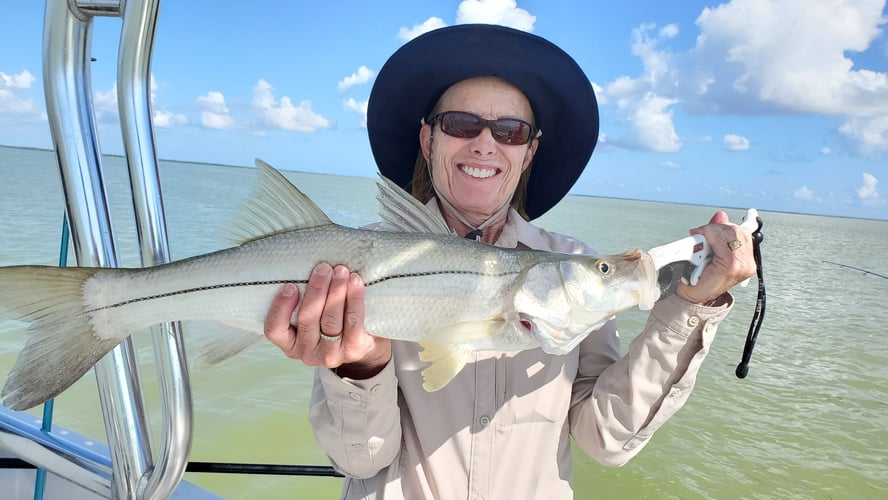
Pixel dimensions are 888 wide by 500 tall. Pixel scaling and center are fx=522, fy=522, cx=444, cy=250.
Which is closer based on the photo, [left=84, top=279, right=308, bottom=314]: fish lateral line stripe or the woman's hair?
[left=84, top=279, right=308, bottom=314]: fish lateral line stripe

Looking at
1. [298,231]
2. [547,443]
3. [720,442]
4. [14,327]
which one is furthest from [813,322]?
[14,327]

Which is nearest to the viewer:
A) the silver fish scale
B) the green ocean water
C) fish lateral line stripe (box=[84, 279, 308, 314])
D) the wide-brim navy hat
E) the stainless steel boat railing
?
the stainless steel boat railing

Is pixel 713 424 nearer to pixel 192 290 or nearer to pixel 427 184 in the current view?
pixel 427 184

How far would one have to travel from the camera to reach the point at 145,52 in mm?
1447

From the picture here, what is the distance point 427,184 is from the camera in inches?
120

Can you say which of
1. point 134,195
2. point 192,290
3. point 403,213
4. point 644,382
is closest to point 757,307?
point 644,382

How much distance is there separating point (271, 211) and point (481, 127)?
1.09 metres

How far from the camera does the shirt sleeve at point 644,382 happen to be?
194 centimetres

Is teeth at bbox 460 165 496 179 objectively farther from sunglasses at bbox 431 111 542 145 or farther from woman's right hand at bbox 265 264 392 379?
woman's right hand at bbox 265 264 392 379

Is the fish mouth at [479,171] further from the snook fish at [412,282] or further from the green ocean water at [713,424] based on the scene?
the green ocean water at [713,424]

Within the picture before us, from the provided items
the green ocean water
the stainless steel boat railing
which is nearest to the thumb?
the stainless steel boat railing

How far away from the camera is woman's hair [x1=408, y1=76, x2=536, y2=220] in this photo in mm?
2992

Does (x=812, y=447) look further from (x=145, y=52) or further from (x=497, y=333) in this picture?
(x=145, y=52)

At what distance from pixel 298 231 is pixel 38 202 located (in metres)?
27.5
